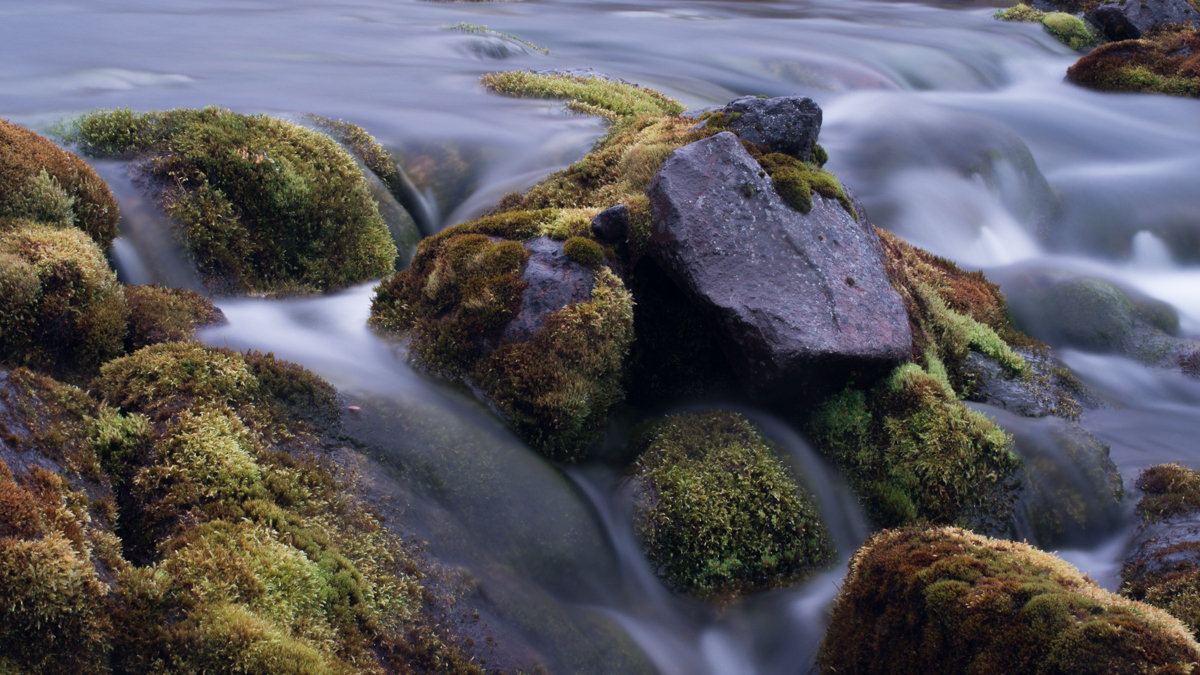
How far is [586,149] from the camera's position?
10570mm

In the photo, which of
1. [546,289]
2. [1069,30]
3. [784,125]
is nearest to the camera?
[546,289]

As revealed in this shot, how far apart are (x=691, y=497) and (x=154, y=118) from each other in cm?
721

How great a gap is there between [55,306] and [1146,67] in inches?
868

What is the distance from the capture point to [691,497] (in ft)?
19.7

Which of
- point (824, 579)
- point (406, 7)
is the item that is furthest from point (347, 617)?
point (406, 7)

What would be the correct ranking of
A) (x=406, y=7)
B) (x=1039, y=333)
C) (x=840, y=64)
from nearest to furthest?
(x=1039, y=333) → (x=840, y=64) → (x=406, y=7)

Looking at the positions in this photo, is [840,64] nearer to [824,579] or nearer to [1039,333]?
[1039,333]

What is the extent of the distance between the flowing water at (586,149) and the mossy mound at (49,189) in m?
0.40

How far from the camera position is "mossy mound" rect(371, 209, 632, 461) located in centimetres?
624

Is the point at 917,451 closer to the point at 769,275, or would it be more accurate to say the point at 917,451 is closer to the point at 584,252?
the point at 769,275

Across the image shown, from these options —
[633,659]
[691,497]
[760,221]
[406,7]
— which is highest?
[406,7]

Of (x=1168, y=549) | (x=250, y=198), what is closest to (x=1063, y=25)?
(x=1168, y=549)

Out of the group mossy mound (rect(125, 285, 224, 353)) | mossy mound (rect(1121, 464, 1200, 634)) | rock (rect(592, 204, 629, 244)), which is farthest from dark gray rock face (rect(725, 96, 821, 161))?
mossy mound (rect(125, 285, 224, 353))

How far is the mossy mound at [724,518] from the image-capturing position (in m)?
5.82
